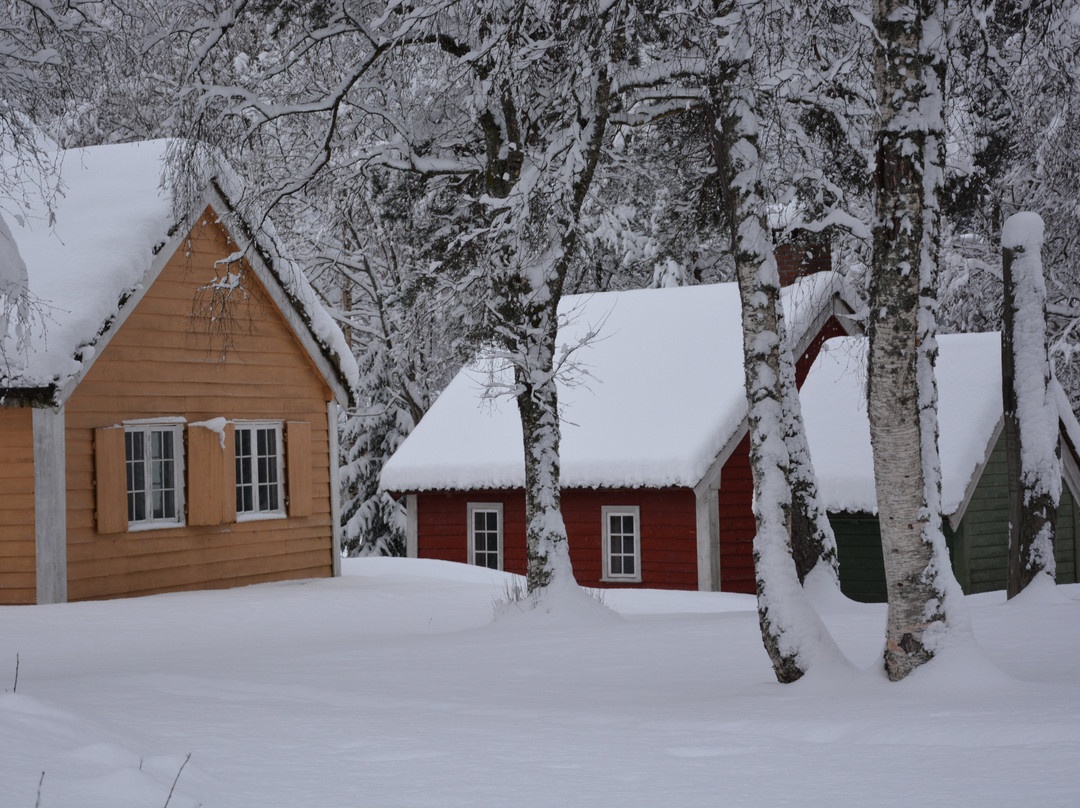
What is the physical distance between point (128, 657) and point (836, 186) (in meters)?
9.34

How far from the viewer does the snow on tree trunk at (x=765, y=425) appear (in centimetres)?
841

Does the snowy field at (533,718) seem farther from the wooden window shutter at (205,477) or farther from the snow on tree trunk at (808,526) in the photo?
the wooden window shutter at (205,477)

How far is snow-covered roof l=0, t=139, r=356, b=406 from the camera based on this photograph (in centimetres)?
1399

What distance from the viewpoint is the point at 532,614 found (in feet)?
42.9

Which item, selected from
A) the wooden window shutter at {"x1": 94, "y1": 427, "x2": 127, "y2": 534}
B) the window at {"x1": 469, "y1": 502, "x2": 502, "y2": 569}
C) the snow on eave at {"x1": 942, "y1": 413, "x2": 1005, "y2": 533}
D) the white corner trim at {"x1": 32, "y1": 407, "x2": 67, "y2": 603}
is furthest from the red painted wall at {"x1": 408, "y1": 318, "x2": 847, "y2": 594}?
the white corner trim at {"x1": 32, "y1": 407, "x2": 67, "y2": 603}

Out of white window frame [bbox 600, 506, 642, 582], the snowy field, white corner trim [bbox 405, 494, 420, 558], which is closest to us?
the snowy field

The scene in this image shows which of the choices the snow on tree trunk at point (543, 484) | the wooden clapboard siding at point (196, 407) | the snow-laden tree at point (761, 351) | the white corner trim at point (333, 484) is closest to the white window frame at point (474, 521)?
the white corner trim at point (333, 484)

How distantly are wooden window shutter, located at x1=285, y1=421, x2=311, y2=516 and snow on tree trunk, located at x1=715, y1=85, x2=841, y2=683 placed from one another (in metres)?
10.3

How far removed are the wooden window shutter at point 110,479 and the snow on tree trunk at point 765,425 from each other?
29.5ft

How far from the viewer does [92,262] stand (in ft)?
50.1

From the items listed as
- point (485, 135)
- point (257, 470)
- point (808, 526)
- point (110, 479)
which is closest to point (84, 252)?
point (110, 479)

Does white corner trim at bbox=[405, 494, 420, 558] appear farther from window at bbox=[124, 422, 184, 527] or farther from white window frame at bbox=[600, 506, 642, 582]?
window at bbox=[124, 422, 184, 527]

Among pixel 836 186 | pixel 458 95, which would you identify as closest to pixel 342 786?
pixel 458 95

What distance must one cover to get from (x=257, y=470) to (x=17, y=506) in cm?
401
